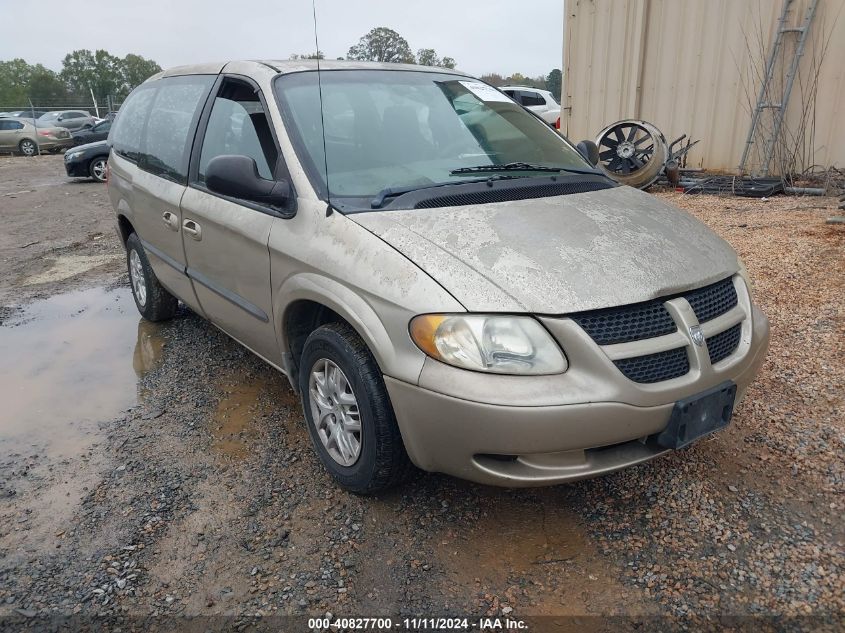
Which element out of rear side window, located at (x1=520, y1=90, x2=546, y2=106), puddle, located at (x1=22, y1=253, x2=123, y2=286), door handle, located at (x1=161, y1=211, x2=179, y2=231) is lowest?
puddle, located at (x1=22, y1=253, x2=123, y2=286)

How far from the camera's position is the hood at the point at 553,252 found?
2166mm

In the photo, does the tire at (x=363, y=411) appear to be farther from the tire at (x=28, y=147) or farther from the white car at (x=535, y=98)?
the tire at (x=28, y=147)

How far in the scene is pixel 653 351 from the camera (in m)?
2.16

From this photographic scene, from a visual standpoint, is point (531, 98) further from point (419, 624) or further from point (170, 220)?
point (419, 624)

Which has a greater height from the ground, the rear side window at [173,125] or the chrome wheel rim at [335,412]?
the rear side window at [173,125]

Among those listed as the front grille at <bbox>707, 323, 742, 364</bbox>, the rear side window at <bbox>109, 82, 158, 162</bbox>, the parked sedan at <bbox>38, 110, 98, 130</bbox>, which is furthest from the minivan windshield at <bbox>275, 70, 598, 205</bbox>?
the parked sedan at <bbox>38, 110, 98, 130</bbox>

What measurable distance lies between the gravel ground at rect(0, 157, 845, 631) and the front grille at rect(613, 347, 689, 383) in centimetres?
64

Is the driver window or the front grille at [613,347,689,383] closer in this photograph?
the front grille at [613,347,689,383]

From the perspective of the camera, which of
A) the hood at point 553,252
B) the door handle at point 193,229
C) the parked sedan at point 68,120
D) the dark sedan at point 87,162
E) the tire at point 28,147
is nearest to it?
the hood at point 553,252

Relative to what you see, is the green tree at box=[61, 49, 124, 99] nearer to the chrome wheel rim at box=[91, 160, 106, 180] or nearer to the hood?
the chrome wheel rim at box=[91, 160, 106, 180]

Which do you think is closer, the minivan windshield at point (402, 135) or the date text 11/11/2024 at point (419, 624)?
the date text 11/11/2024 at point (419, 624)

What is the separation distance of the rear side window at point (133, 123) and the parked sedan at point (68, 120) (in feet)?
78.4

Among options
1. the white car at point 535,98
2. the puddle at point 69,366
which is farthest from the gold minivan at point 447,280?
the white car at point 535,98

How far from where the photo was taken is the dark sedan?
1452cm
